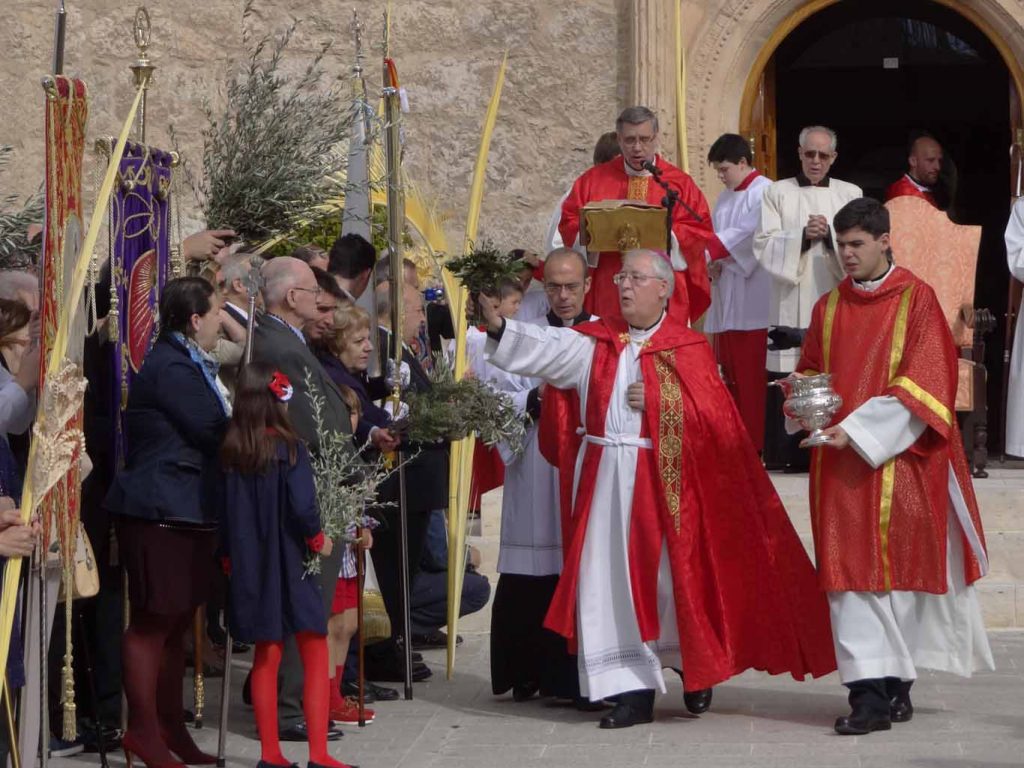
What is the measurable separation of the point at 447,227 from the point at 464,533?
471 cm

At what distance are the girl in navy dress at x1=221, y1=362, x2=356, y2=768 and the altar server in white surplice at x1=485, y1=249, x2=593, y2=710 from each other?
1.58 metres

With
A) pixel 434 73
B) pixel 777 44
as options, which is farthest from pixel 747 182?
pixel 434 73

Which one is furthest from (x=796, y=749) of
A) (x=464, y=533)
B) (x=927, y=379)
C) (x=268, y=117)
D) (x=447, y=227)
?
(x=447, y=227)

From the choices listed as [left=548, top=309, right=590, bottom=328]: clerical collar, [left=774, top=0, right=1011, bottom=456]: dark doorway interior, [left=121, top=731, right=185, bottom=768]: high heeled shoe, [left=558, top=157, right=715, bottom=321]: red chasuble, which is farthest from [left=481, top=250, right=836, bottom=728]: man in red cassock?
[left=774, top=0, right=1011, bottom=456]: dark doorway interior

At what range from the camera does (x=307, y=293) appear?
704 centimetres

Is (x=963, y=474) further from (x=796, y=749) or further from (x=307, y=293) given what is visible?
(x=307, y=293)

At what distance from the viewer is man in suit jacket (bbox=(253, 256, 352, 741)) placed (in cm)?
682

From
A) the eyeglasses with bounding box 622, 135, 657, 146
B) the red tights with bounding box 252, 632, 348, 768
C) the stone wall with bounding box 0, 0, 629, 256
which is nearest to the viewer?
the red tights with bounding box 252, 632, 348, 768

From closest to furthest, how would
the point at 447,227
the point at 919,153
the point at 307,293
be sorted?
1. the point at 307,293
2. the point at 919,153
3. the point at 447,227

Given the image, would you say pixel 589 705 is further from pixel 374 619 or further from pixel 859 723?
pixel 859 723

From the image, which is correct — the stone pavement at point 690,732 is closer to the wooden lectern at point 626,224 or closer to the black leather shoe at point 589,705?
the black leather shoe at point 589,705

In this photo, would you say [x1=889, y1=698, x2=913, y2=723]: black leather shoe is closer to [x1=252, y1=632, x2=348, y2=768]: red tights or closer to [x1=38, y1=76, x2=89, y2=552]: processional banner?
[x1=252, y1=632, x2=348, y2=768]: red tights

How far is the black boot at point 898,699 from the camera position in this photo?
737 centimetres

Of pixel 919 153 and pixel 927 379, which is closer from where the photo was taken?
pixel 927 379
